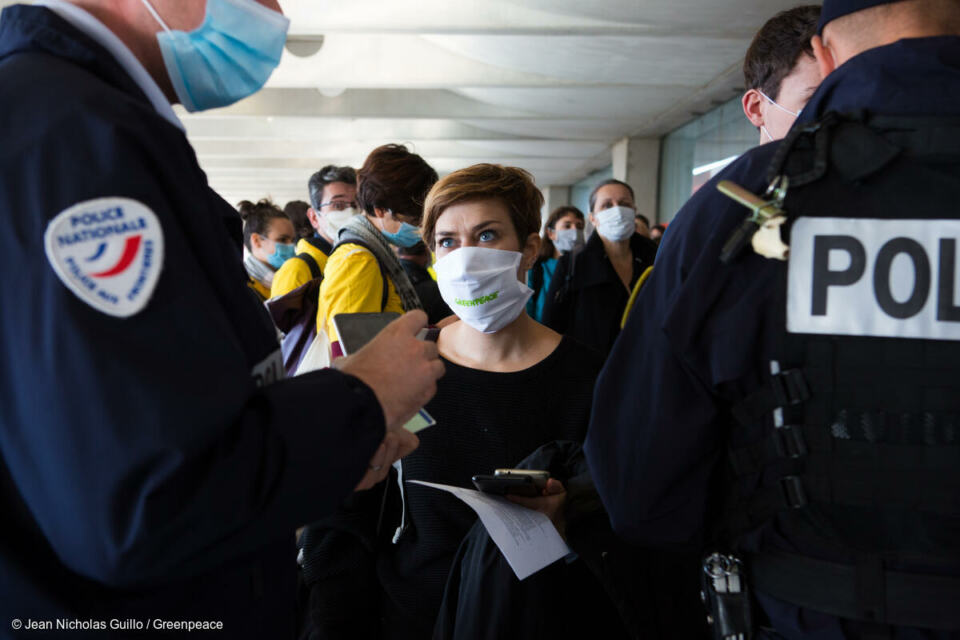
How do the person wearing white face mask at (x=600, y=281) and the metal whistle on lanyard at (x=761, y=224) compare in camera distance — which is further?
the person wearing white face mask at (x=600, y=281)

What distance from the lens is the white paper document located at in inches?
67.1

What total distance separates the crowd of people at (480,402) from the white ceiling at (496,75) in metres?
7.13

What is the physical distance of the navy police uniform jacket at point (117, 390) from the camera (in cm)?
87

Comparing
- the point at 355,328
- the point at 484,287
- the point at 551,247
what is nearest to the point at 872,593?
the point at 355,328

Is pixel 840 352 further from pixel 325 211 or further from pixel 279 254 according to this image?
pixel 279 254

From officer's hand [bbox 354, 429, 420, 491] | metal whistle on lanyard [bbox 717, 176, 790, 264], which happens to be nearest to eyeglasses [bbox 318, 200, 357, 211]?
officer's hand [bbox 354, 429, 420, 491]

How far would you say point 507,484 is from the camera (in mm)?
1834

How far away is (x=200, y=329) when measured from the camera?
944 millimetres

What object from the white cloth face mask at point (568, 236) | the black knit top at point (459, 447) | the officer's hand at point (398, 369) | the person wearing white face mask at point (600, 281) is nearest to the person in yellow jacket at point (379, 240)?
the black knit top at point (459, 447)

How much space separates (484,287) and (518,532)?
908 mm

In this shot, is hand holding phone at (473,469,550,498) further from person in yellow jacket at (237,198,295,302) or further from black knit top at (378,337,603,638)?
person in yellow jacket at (237,198,295,302)

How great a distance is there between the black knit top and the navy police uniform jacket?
1.10 metres

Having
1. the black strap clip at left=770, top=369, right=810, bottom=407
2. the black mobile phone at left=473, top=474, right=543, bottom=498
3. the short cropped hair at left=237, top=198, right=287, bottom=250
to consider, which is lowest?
the black mobile phone at left=473, top=474, right=543, bottom=498

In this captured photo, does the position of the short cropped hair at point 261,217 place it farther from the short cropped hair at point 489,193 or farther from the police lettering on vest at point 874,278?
the police lettering on vest at point 874,278
